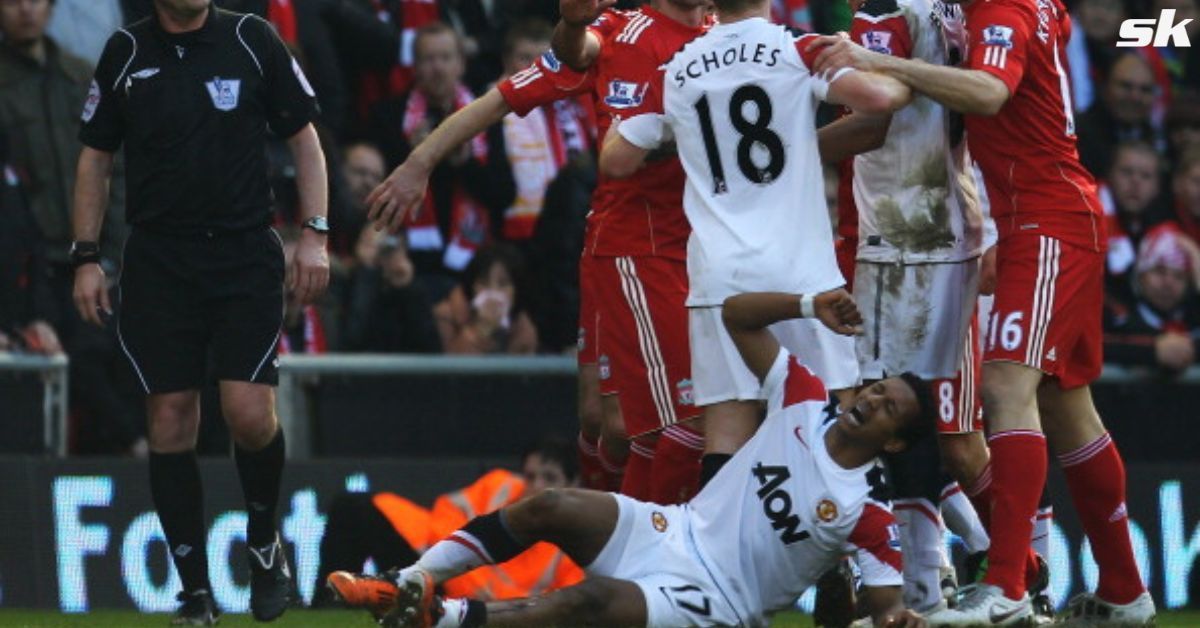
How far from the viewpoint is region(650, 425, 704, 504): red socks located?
11312mm

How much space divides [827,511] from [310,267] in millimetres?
2404

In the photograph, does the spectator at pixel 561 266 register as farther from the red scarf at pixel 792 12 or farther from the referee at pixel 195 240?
the referee at pixel 195 240

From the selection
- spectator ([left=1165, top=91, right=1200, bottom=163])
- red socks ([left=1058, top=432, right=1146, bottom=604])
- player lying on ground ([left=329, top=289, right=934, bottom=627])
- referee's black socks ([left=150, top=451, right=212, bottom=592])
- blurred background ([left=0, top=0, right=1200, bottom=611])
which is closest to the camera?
player lying on ground ([left=329, top=289, right=934, bottom=627])

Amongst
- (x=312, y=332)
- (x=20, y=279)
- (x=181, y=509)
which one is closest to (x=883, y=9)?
(x=181, y=509)

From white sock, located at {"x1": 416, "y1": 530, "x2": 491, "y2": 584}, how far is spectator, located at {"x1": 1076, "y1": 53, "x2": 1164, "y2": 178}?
772 cm

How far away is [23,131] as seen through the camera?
1458 cm

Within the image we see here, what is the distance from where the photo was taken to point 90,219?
11.1 meters

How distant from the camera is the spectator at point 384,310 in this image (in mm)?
14828

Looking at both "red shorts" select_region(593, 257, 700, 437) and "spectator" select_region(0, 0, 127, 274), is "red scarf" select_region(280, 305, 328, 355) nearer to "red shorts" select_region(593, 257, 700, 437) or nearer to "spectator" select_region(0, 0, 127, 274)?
"spectator" select_region(0, 0, 127, 274)

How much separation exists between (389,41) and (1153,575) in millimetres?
5253

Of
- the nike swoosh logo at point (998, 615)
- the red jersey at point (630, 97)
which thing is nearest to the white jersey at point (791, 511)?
the nike swoosh logo at point (998, 615)

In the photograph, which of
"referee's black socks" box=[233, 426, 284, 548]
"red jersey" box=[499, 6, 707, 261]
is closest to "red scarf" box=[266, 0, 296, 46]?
"red jersey" box=[499, 6, 707, 261]

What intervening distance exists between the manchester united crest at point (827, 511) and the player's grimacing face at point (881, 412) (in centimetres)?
25

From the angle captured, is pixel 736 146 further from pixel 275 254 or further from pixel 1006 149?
pixel 275 254
